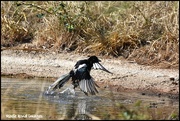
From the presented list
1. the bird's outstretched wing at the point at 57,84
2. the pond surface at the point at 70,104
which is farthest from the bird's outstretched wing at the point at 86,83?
the bird's outstretched wing at the point at 57,84

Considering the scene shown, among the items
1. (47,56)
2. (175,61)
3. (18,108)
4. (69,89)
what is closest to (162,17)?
(175,61)

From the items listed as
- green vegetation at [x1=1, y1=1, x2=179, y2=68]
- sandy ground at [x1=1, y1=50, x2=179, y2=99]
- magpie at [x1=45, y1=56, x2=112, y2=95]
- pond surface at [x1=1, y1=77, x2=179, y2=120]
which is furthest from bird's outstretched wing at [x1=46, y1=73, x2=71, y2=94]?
green vegetation at [x1=1, y1=1, x2=179, y2=68]

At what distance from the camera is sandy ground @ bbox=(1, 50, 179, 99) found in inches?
448

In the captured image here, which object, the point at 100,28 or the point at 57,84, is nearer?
the point at 57,84

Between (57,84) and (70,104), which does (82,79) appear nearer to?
(57,84)

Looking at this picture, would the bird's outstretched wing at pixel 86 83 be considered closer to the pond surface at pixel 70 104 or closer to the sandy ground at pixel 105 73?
the pond surface at pixel 70 104

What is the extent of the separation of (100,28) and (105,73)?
5.18 feet

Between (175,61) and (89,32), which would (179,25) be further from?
(89,32)

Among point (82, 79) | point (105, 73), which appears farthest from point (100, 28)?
point (82, 79)

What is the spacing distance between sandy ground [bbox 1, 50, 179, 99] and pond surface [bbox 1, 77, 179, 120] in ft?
1.76

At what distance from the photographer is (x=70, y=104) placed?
31.6ft

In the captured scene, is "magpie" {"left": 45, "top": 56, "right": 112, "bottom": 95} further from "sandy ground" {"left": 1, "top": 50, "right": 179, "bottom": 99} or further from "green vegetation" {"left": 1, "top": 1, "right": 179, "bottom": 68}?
"green vegetation" {"left": 1, "top": 1, "right": 179, "bottom": 68}

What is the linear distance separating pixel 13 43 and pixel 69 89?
363cm

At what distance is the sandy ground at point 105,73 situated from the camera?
1137cm
